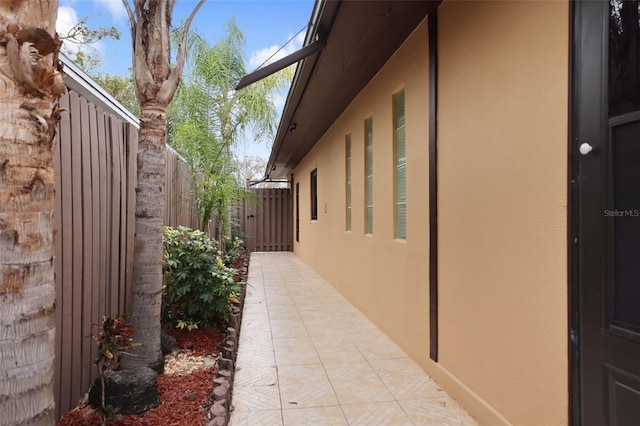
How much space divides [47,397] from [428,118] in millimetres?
2839

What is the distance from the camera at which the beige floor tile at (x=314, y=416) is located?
2.36 metres

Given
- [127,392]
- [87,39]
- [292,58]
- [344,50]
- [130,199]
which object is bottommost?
[127,392]

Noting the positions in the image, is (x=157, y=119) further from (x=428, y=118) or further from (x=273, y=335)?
(x=273, y=335)

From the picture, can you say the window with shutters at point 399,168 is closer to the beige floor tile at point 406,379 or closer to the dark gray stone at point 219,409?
the beige floor tile at point 406,379

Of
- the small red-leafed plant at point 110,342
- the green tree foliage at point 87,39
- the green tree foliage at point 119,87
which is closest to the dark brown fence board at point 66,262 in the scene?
the small red-leafed plant at point 110,342

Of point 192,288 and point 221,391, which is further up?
point 192,288

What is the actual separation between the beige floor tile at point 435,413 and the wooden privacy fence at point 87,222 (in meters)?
2.08

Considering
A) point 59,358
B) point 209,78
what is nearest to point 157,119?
point 59,358

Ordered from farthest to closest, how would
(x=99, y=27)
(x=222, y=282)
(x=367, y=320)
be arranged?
(x=99, y=27) → (x=367, y=320) → (x=222, y=282)

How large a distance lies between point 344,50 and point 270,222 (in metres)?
9.72

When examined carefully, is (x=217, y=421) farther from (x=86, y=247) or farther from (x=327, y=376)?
(x=86, y=247)

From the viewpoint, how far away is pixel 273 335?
404 centimetres

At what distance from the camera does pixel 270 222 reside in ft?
→ 42.3

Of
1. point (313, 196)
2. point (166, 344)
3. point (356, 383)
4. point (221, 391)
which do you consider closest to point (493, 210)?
point (356, 383)
